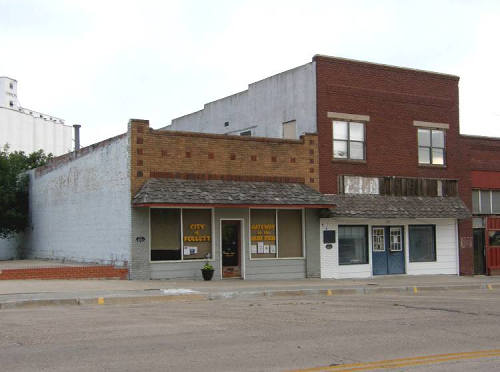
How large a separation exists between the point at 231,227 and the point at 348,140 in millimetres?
6177

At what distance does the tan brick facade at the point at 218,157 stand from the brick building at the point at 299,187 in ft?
0.13

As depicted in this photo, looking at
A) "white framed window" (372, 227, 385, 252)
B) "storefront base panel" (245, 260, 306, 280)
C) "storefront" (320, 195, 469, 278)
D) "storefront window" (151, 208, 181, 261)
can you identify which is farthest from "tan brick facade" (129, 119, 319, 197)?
"white framed window" (372, 227, 385, 252)

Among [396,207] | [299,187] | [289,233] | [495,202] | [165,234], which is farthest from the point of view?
[495,202]

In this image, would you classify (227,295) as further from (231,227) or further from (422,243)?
(422,243)

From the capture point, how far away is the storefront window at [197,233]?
73.4 feet

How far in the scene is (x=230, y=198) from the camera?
22188 millimetres

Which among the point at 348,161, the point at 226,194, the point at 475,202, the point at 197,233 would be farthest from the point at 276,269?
the point at 475,202

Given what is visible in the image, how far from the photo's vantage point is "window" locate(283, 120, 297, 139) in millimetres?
26891

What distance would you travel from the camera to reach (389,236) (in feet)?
88.2

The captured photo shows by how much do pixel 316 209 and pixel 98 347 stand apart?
15.8 meters

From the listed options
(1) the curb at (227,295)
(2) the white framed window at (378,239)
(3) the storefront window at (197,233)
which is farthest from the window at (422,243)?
(3) the storefront window at (197,233)

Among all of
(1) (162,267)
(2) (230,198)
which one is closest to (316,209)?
(2) (230,198)

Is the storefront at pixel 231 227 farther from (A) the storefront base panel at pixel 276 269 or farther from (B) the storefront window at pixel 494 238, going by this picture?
(B) the storefront window at pixel 494 238

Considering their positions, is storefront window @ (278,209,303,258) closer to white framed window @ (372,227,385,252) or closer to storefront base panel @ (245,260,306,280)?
storefront base panel @ (245,260,306,280)
